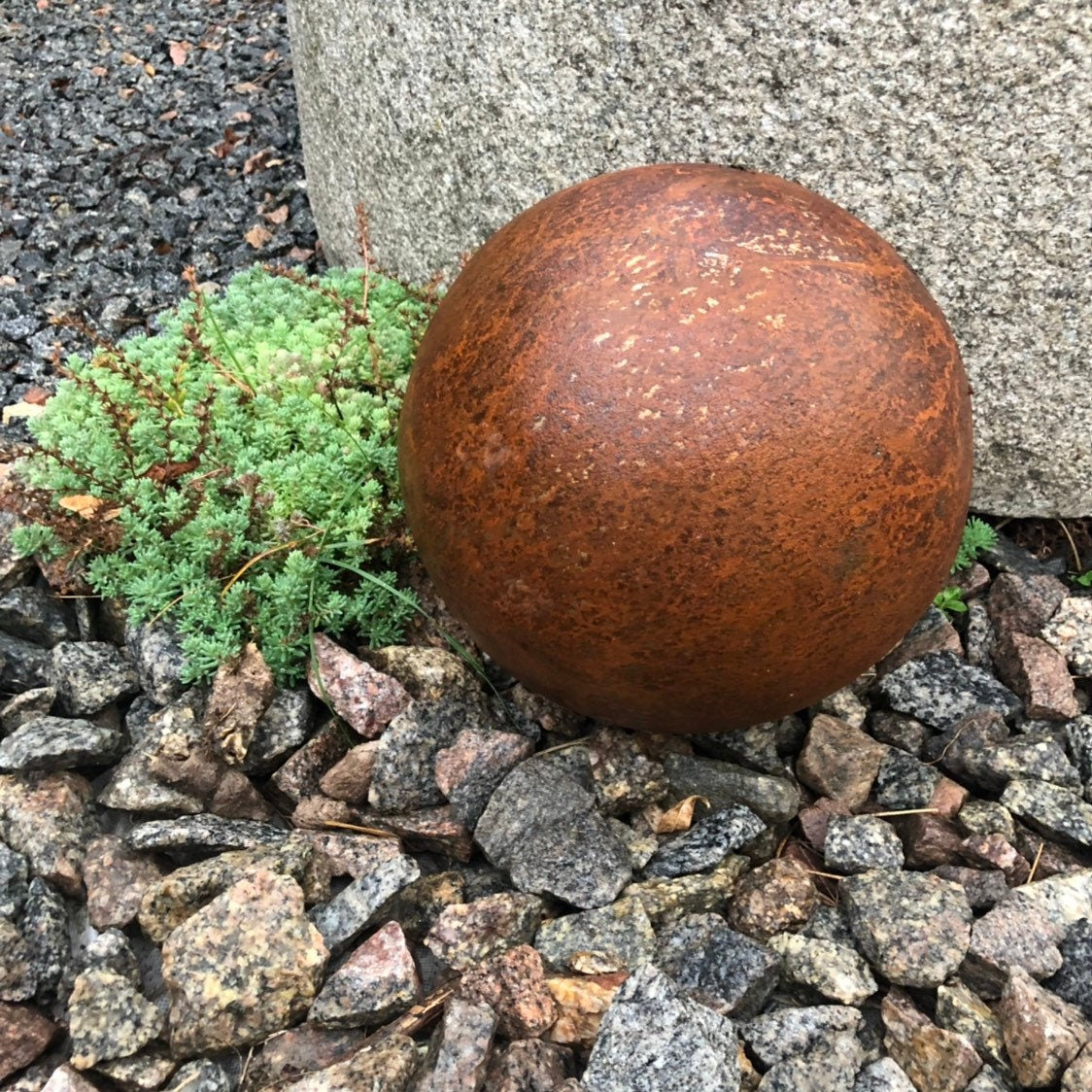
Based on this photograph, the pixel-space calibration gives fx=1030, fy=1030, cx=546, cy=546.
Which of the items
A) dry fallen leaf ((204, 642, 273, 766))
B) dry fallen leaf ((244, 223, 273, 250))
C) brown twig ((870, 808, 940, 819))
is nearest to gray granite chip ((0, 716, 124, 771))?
dry fallen leaf ((204, 642, 273, 766))

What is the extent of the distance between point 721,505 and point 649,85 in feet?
5.27

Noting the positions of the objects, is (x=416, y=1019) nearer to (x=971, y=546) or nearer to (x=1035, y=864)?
(x=1035, y=864)

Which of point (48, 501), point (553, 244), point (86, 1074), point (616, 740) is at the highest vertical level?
point (553, 244)

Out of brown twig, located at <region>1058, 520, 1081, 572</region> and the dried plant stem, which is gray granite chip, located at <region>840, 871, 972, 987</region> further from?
brown twig, located at <region>1058, 520, 1081, 572</region>

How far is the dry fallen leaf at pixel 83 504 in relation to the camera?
3172 millimetres

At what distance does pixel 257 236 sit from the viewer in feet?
16.5

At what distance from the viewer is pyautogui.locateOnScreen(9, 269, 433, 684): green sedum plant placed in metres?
3.05

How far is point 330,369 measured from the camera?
3.56 metres

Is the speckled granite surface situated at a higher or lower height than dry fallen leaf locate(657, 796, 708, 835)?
higher

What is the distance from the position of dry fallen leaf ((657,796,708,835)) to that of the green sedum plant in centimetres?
96

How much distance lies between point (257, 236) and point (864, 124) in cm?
→ 317

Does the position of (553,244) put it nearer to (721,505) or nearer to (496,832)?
(721,505)

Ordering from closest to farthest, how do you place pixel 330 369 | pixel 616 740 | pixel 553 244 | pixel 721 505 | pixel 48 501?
pixel 721 505 < pixel 553 244 < pixel 616 740 < pixel 48 501 < pixel 330 369

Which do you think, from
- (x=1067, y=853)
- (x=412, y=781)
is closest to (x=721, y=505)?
(x=412, y=781)
